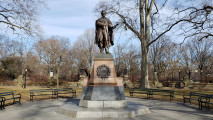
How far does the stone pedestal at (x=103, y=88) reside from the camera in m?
7.42

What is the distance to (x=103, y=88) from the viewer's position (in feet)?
25.7

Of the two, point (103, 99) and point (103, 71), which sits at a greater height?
point (103, 71)

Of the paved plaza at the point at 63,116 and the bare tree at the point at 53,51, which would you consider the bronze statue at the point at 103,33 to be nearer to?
the paved plaza at the point at 63,116

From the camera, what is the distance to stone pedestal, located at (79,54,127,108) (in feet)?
24.3

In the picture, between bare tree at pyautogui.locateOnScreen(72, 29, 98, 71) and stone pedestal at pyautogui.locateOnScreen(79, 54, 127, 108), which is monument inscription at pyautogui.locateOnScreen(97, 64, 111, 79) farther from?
bare tree at pyautogui.locateOnScreen(72, 29, 98, 71)

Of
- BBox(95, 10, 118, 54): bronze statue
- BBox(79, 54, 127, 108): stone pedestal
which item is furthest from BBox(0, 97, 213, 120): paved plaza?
BBox(95, 10, 118, 54): bronze statue

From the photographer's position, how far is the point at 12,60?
129ft

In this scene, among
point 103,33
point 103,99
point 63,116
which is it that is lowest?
point 63,116

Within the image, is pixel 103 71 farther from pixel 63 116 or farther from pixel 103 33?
pixel 63 116

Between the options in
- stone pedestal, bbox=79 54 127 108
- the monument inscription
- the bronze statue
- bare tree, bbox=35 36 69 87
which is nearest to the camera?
stone pedestal, bbox=79 54 127 108

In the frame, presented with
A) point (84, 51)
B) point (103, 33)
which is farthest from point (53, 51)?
point (103, 33)

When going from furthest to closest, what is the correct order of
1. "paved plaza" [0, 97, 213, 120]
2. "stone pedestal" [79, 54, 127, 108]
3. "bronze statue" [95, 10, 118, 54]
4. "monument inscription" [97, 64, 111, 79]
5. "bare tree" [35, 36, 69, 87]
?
1. "bare tree" [35, 36, 69, 87]
2. "bronze statue" [95, 10, 118, 54]
3. "monument inscription" [97, 64, 111, 79]
4. "stone pedestal" [79, 54, 127, 108]
5. "paved plaza" [0, 97, 213, 120]

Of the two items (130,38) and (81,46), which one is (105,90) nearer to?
(130,38)

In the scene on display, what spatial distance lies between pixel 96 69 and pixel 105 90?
3.80ft
